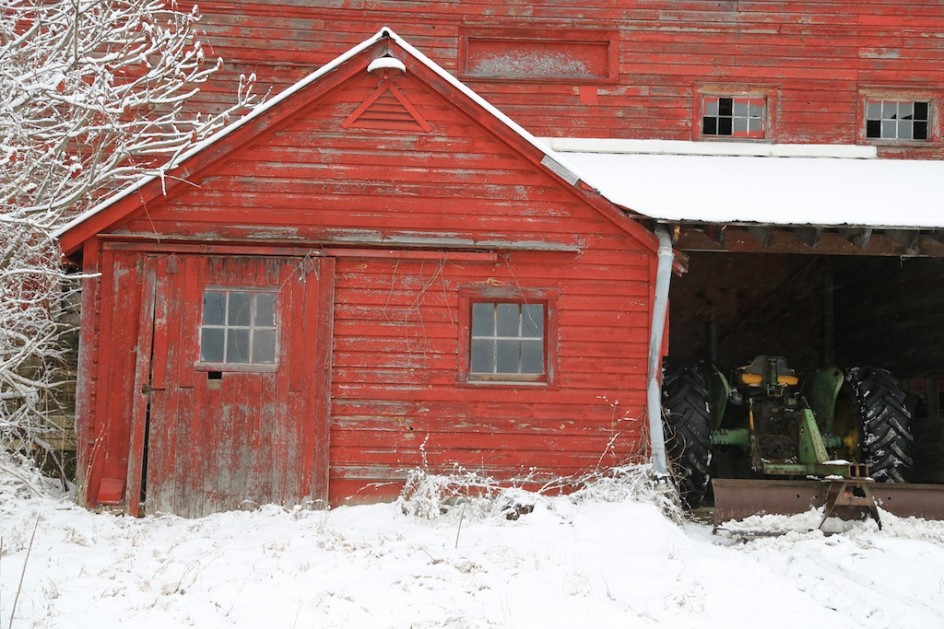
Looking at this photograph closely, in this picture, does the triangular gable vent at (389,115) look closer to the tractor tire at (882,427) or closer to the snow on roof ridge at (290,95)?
the snow on roof ridge at (290,95)

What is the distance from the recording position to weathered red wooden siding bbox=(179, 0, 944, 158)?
1306 cm

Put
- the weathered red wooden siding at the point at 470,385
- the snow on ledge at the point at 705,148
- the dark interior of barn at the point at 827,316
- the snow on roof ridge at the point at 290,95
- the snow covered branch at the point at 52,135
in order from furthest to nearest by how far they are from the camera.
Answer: the dark interior of barn at the point at 827,316 < the snow on ledge at the point at 705,148 < the weathered red wooden siding at the point at 470,385 < the snow on roof ridge at the point at 290,95 < the snow covered branch at the point at 52,135

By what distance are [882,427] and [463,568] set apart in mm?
5335

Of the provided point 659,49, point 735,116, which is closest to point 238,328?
point 659,49

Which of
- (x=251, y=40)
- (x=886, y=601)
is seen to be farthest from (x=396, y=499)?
(x=251, y=40)

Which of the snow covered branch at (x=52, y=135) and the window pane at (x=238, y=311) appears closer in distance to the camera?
the snow covered branch at (x=52, y=135)

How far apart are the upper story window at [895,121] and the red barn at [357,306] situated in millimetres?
5537

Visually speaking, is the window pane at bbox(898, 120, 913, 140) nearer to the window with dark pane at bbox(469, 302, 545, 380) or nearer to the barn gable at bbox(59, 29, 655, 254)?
the barn gable at bbox(59, 29, 655, 254)

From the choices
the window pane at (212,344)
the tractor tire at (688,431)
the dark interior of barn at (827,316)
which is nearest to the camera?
the window pane at (212,344)

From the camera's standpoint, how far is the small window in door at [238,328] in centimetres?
940

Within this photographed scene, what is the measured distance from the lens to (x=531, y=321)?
32.1 feet

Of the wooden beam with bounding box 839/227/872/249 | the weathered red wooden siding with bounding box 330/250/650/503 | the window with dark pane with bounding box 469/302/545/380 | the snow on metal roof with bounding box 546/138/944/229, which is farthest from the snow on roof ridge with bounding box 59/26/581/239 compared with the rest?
the wooden beam with bounding box 839/227/872/249

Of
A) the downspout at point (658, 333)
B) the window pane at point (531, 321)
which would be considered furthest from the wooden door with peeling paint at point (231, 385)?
the downspout at point (658, 333)

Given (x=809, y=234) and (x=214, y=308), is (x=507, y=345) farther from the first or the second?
(x=809, y=234)
